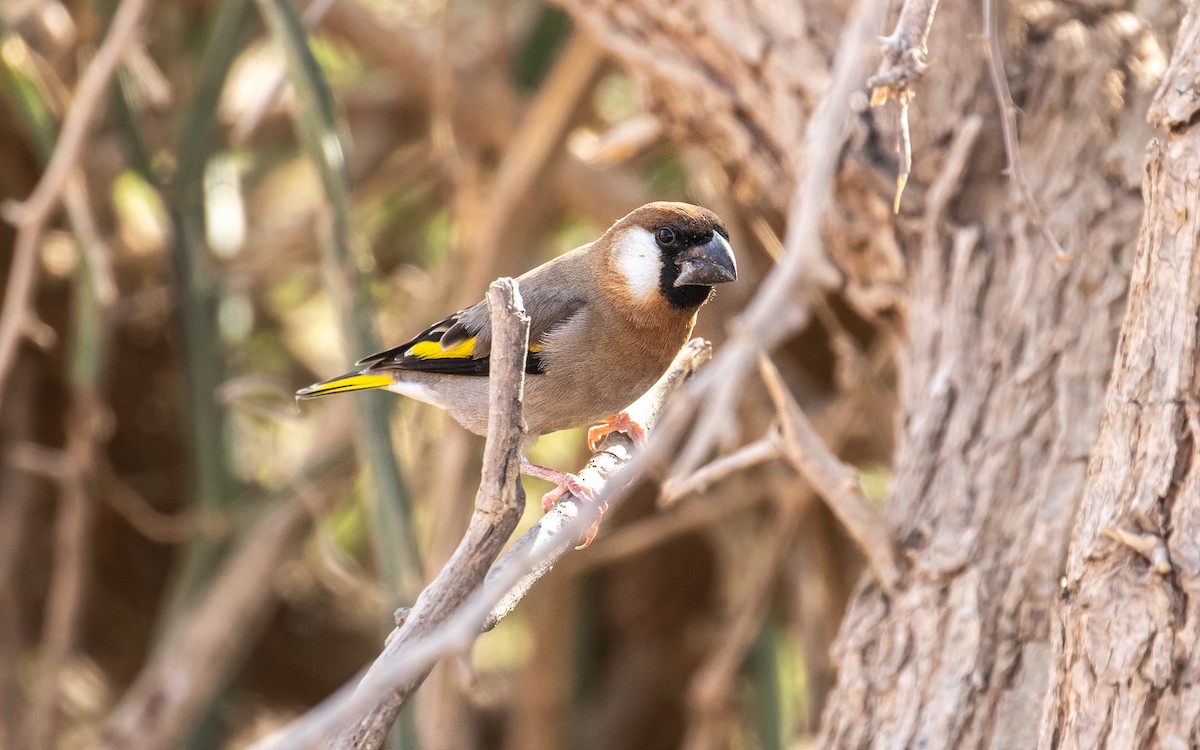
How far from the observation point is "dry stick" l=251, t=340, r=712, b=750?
1.20 meters

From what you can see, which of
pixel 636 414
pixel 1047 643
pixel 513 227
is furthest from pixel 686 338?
pixel 513 227

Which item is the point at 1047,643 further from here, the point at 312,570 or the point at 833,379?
the point at 312,570

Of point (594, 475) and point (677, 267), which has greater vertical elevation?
point (677, 267)

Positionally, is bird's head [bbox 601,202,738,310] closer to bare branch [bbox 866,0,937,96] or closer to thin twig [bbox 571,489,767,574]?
bare branch [bbox 866,0,937,96]

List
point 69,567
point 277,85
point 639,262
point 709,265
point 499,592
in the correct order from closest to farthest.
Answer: point 499,592, point 709,265, point 639,262, point 277,85, point 69,567

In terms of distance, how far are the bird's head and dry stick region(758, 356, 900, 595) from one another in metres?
0.47

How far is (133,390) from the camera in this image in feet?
17.7

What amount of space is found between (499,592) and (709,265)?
1.74 m

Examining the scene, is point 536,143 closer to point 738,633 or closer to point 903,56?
point 738,633

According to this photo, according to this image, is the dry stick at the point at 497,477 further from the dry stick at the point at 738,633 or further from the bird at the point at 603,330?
the dry stick at the point at 738,633

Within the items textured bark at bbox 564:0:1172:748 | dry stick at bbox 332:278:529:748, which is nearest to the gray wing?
textured bark at bbox 564:0:1172:748

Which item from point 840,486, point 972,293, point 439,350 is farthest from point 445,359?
point 972,293

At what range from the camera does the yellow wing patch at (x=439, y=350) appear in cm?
313

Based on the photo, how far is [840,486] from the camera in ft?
8.45
